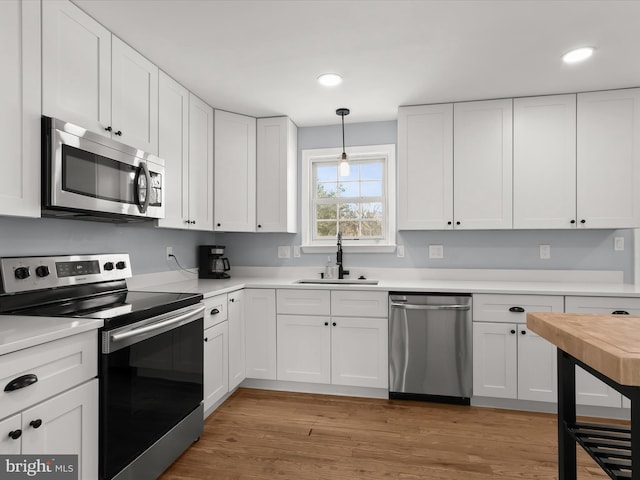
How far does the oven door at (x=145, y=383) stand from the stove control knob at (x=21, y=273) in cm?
63

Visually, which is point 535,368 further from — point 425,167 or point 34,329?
point 34,329

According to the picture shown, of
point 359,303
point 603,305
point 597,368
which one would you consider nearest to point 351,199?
point 359,303

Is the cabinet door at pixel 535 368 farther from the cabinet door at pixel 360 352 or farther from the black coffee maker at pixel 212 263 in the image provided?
the black coffee maker at pixel 212 263

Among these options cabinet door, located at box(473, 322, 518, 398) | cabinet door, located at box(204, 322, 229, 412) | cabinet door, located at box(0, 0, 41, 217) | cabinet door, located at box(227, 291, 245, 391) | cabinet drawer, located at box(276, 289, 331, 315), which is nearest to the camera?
cabinet door, located at box(0, 0, 41, 217)

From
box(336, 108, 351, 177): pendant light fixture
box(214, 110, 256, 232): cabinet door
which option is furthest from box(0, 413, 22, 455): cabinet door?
box(336, 108, 351, 177): pendant light fixture

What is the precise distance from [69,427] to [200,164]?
2149 millimetres

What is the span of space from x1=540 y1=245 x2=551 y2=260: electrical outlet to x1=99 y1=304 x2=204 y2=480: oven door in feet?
9.22

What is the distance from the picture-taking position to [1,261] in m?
1.75

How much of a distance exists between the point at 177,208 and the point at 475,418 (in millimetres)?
2589

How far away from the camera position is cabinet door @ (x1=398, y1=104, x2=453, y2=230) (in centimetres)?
319

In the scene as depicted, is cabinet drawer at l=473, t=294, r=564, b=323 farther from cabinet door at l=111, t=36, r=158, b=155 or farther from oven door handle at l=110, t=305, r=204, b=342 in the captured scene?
cabinet door at l=111, t=36, r=158, b=155

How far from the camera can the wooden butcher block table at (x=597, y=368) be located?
0.89 meters

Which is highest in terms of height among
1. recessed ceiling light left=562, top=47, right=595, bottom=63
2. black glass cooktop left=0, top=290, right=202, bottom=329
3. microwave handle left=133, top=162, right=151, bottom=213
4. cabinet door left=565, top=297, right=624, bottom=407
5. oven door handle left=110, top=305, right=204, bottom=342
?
recessed ceiling light left=562, top=47, right=595, bottom=63

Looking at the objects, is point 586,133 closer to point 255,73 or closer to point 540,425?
point 540,425
